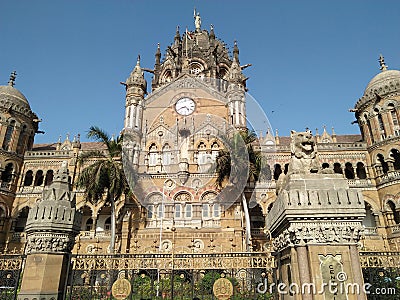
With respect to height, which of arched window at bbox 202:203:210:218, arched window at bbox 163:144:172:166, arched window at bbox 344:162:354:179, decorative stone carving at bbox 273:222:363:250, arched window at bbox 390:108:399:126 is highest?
arched window at bbox 390:108:399:126

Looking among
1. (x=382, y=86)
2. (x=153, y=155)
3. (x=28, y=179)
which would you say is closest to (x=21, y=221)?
(x=28, y=179)

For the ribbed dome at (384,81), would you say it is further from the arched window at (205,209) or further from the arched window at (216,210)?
the arched window at (205,209)

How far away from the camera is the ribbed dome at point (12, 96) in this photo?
2969 centimetres

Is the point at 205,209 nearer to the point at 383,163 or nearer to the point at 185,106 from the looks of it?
the point at 185,106

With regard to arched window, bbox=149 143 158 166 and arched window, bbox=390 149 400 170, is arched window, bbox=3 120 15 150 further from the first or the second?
arched window, bbox=390 149 400 170

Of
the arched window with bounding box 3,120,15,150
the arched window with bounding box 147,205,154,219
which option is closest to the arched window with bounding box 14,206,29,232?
the arched window with bounding box 3,120,15,150

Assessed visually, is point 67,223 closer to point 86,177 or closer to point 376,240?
point 86,177

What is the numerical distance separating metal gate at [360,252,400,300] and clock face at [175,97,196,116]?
89.6ft

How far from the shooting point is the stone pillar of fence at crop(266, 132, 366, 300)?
6066 mm

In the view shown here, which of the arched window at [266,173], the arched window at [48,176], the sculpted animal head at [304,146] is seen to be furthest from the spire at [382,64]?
the arched window at [48,176]

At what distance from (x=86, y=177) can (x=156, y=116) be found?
43.6 ft

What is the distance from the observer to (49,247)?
7.68 m

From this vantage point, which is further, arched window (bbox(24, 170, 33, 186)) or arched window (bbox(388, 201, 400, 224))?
arched window (bbox(24, 170, 33, 186))

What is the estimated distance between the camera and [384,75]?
2909 centimetres
